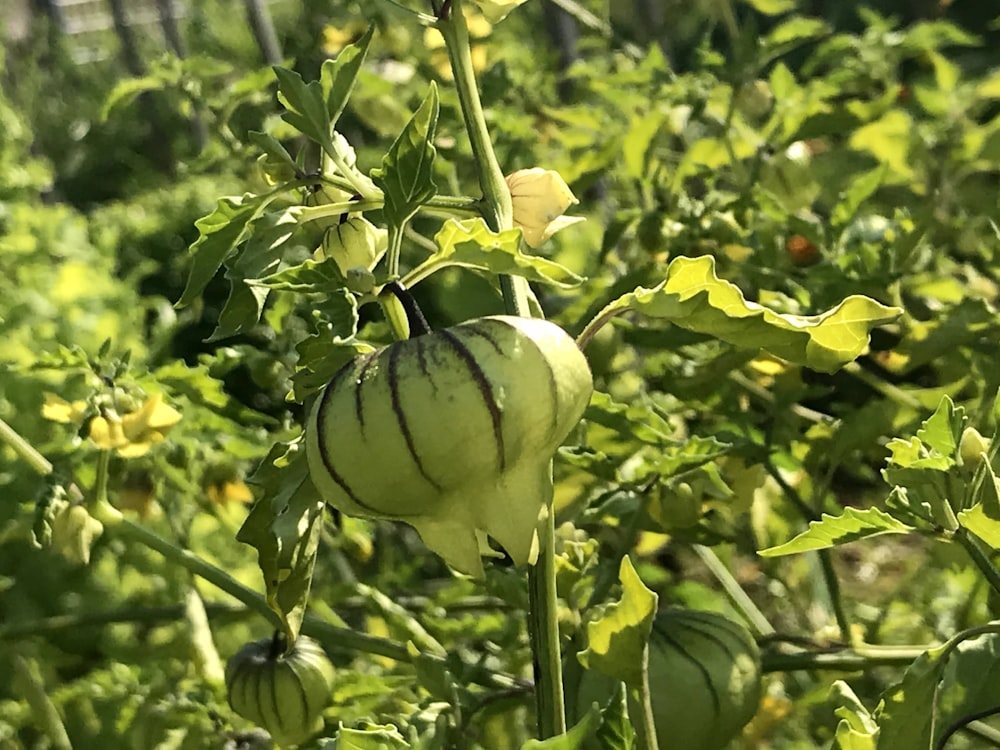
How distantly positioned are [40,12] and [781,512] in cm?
706

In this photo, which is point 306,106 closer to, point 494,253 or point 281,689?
point 494,253

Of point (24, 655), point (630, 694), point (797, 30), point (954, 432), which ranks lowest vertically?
point (24, 655)

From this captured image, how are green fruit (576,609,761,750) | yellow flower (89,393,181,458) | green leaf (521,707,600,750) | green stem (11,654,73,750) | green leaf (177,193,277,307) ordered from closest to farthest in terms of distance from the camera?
green leaf (521,707,600,750) → green leaf (177,193,277,307) → green fruit (576,609,761,750) → yellow flower (89,393,181,458) → green stem (11,654,73,750)

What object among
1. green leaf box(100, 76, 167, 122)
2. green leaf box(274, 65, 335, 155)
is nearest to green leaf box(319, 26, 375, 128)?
green leaf box(274, 65, 335, 155)

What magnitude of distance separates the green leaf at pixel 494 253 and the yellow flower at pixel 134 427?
0.40 meters

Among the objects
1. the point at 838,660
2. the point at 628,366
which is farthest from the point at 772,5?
the point at 838,660

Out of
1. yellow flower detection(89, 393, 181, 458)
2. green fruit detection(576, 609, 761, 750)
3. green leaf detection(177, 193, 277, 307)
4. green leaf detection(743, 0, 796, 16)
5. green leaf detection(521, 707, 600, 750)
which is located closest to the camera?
green leaf detection(521, 707, 600, 750)

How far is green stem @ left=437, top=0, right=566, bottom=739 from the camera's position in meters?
0.44

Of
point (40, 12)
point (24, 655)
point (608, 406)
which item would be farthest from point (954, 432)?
point (40, 12)

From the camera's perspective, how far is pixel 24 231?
1.93 meters

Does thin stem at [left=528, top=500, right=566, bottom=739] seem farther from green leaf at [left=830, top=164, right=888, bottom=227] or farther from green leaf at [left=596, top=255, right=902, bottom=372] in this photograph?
green leaf at [left=830, top=164, right=888, bottom=227]

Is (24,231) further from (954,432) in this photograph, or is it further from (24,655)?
(954,432)

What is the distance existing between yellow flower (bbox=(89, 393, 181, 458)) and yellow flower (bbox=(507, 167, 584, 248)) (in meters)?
0.36

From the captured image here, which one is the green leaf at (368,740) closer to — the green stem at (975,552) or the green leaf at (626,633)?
the green leaf at (626,633)
